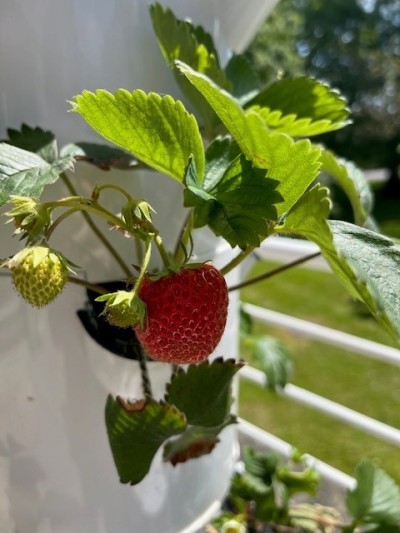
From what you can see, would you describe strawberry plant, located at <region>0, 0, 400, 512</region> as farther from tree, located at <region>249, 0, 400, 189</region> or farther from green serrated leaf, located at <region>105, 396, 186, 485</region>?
tree, located at <region>249, 0, 400, 189</region>

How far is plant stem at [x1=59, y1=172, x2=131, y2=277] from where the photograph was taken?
412 mm

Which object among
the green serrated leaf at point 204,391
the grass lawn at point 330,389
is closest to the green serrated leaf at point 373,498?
the green serrated leaf at point 204,391

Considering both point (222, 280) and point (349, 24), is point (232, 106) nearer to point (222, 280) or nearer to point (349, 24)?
point (222, 280)

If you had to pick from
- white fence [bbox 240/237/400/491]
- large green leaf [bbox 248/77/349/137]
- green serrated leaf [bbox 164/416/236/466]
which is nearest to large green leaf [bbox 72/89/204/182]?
large green leaf [bbox 248/77/349/137]

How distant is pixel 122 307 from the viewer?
31cm

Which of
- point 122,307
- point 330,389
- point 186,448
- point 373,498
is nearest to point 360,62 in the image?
point 330,389

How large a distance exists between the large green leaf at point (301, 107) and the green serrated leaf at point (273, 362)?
39 centimetres

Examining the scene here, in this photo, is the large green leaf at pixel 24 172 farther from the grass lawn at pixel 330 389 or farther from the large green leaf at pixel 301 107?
the grass lawn at pixel 330 389

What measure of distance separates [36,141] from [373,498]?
17.9 inches

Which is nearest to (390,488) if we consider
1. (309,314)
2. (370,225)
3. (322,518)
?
(322,518)

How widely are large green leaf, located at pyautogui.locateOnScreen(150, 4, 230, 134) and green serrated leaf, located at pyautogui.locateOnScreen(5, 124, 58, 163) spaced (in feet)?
0.31

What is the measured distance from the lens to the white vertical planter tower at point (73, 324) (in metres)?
0.40

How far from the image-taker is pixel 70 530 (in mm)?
478

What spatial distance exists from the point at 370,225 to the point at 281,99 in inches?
5.4
